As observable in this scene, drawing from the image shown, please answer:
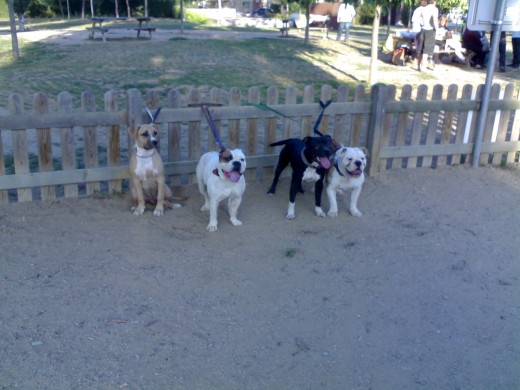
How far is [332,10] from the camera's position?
147 feet

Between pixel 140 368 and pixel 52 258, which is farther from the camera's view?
pixel 52 258

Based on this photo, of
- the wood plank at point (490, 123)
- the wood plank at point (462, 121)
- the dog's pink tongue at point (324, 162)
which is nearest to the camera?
the dog's pink tongue at point (324, 162)

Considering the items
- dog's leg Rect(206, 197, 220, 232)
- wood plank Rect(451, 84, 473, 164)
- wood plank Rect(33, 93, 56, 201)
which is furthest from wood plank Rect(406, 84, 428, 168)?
wood plank Rect(33, 93, 56, 201)

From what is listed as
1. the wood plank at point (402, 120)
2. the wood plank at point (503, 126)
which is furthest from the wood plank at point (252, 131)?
the wood plank at point (503, 126)

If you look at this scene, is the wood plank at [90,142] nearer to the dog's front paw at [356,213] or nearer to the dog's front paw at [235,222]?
the dog's front paw at [235,222]

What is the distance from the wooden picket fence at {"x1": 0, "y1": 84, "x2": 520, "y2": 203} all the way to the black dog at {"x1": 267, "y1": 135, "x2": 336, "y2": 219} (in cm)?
58

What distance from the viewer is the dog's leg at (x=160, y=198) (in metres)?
5.88

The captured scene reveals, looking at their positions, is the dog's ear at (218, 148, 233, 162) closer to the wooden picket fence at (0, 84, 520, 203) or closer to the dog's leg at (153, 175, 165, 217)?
the dog's leg at (153, 175, 165, 217)

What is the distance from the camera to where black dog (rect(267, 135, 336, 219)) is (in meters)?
5.52

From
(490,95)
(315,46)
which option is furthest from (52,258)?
(315,46)

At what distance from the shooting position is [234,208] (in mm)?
5770

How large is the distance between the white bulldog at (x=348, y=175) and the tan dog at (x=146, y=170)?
173cm

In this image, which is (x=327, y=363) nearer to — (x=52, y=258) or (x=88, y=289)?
(x=88, y=289)

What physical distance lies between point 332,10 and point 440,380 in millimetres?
44176
